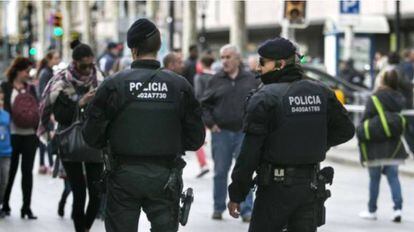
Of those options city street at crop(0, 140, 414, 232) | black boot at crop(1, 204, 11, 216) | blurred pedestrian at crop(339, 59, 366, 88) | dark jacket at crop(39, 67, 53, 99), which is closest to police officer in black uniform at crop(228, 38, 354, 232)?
city street at crop(0, 140, 414, 232)

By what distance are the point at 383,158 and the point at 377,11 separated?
36681 mm

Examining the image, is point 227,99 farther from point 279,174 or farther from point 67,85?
point 279,174

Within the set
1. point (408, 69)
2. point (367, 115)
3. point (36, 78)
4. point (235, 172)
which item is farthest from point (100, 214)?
point (408, 69)

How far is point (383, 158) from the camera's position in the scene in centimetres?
1070

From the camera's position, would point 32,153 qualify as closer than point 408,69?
Yes

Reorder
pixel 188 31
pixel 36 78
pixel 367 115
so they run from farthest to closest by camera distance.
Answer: pixel 188 31
pixel 36 78
pixel 367 115

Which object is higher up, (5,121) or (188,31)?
(5,121)

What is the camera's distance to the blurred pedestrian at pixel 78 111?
8.51 metres

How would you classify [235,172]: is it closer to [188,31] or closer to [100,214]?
[100,214]

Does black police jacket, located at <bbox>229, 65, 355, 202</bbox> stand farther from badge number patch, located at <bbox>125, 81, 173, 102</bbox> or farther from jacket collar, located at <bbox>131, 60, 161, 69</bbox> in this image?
jacket collar, located at <bbox>131, 60, 161, 69</bbox>

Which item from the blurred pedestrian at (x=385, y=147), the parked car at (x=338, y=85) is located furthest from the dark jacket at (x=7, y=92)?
the parked car at (x=338, y=85)

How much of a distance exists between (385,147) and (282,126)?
4931 mm

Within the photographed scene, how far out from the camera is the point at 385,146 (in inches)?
421

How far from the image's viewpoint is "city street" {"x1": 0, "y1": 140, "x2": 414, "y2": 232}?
33.3 ft
